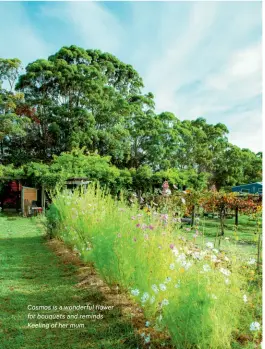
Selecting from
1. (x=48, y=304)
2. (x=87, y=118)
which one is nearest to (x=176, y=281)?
(x=48, y=304)

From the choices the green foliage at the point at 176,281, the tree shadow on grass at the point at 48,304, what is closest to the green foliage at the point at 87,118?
the tree shadow on grass at the point at 48,304

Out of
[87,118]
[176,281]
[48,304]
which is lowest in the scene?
[48,304]

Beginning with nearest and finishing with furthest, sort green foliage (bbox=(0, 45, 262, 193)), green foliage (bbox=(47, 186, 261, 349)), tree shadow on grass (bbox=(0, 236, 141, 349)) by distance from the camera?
green foliage (bbox=(47, 186, 261, 349)) → tree shadow on grass (bbox=(0, 236, 141, 349)) → green foliage (bbox=(0, 45, 262, 193))

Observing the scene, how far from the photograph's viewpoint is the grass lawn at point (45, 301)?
9.37 ft

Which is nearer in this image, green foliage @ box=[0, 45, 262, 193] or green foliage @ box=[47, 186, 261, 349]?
green foliage @ box=[47, 186, 261, 349]

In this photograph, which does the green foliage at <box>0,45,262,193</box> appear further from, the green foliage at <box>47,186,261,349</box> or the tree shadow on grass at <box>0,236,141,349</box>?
the green foliage at <box>47,186,261,349</box>

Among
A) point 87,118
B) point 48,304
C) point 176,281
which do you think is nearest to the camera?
point 176,281

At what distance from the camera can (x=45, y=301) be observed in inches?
147

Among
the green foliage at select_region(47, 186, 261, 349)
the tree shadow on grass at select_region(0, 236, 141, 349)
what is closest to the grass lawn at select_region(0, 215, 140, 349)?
the tree shadow on grass at select_region(0, 236, 141, 349)

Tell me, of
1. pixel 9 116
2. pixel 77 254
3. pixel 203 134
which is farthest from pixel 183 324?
pixel 203 134

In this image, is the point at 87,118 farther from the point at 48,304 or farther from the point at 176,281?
the point at 176,281

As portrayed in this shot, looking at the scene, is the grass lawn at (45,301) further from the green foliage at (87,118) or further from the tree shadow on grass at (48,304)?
the green foliage at (87,118)

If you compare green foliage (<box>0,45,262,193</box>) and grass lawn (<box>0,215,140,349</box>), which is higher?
green foliage (<box>0,45,262,193</box>)

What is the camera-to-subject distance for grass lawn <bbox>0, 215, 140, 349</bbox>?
2855 mm
